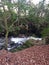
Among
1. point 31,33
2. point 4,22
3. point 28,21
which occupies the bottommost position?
point 31,33

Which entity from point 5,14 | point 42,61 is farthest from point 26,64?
point 5,14

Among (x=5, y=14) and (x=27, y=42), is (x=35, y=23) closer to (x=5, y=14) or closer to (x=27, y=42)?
(x=27, y=42)

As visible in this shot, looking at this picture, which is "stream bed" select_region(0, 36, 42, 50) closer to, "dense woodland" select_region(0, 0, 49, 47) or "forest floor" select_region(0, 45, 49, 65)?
"dense woodland" select_region(0, 0, 49, 47)

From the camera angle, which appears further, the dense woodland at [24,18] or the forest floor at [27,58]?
the dense woodland at [24,18]

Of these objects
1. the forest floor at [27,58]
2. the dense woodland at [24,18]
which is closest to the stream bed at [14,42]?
the dense woodland at [24,18]

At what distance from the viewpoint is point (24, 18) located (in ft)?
26.0

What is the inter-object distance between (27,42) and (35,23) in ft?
4.81

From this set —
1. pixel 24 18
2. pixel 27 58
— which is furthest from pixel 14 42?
pixel 27 58

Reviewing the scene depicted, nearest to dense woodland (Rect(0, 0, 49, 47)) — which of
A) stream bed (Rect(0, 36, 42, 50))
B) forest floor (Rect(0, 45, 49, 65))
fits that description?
stream bed (Rect(0, 36, 42, 50))

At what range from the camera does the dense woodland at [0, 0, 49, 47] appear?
6586 millimetres

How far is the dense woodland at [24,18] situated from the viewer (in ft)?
21.6

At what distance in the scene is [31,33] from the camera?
28.9 ft

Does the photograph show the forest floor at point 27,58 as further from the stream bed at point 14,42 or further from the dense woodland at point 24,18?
the stream bed at point 14,42

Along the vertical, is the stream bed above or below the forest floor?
below
